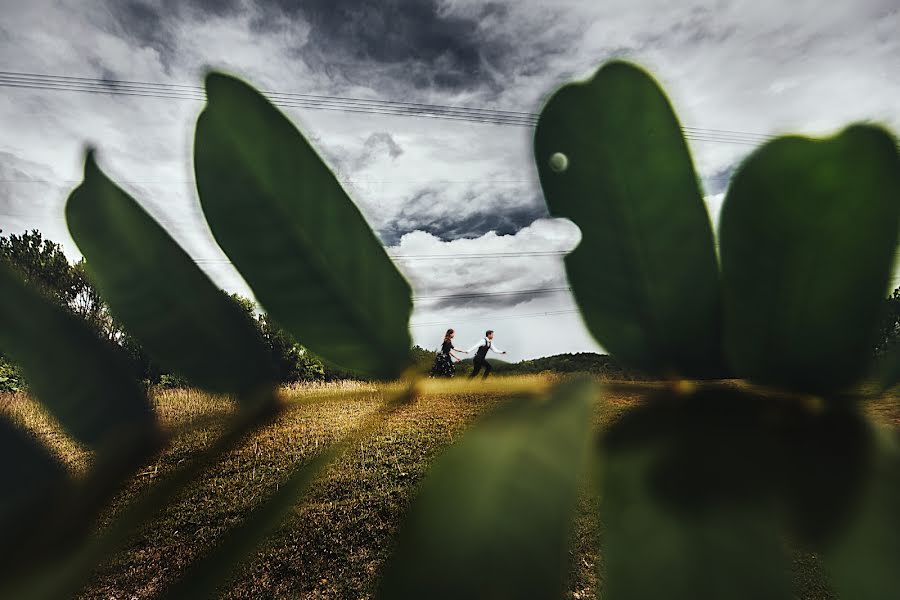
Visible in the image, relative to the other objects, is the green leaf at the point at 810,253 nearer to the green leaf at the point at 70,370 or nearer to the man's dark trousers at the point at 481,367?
the man's dark trousers at the point at 481,367

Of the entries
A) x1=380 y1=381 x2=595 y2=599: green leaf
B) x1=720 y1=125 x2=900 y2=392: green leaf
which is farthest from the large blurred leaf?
x1=720 y1=125 x2=900 y2=392: green leaf

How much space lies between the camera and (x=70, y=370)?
18 cm

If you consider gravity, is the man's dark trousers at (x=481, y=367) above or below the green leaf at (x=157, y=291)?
→ below

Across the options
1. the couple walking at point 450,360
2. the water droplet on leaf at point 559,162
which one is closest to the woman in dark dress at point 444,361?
the couple walking at point 450,360

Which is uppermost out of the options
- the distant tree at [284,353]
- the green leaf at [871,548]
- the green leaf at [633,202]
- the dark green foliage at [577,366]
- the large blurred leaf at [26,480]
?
the green leaf at [633,202]

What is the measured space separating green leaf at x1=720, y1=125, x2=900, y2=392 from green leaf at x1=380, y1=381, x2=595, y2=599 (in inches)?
2.8

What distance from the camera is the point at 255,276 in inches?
6.5

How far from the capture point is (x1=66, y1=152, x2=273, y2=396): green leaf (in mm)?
→ 174

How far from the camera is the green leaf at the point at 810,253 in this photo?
0.46ft

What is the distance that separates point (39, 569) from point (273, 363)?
91 mm

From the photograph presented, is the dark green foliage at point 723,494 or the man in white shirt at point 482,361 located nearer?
the dark green foliage at point 723,494

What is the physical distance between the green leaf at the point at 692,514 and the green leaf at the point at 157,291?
13cm

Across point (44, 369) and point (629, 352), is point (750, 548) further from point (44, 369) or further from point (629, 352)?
point (44, 369)

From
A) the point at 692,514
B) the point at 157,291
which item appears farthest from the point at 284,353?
the point at 692,514
